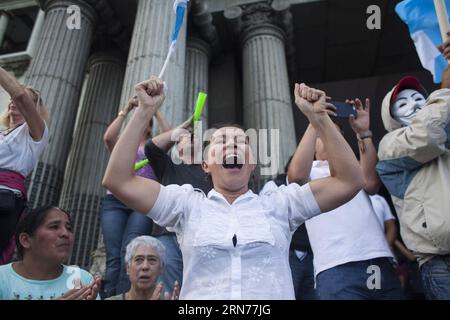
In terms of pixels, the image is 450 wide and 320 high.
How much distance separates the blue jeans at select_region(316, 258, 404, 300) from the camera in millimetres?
3117

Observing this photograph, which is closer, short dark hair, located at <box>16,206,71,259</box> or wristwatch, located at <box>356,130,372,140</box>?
short dark hair, located at <box>16,206,71,259</box>

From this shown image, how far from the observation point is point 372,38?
1095cm

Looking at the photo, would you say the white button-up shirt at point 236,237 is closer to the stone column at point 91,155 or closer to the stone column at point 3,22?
the stone column at point 91,155

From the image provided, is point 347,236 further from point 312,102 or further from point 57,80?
point 57,80

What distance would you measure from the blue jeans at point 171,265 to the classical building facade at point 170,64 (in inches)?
98.7

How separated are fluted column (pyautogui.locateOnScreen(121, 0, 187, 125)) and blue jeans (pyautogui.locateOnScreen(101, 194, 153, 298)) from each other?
1.80 metres

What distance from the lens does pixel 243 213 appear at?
7.07 ft

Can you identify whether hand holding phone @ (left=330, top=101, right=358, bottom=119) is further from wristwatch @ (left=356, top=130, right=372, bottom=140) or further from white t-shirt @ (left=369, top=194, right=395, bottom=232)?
white t-shirt @ (left=369, top=194, right=395, bottom=232)

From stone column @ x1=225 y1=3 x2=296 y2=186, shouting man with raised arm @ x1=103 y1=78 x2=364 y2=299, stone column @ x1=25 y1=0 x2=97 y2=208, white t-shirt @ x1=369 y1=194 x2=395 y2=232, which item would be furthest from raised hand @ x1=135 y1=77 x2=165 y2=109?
stone column @ x1=25 y1=0 x2=97 y2=208

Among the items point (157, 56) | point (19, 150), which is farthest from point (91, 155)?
point (19, 150)

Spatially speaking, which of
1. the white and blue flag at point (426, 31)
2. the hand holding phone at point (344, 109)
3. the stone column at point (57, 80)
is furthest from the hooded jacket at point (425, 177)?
the stone column at point (57, 80)

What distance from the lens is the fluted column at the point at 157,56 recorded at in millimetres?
6137
